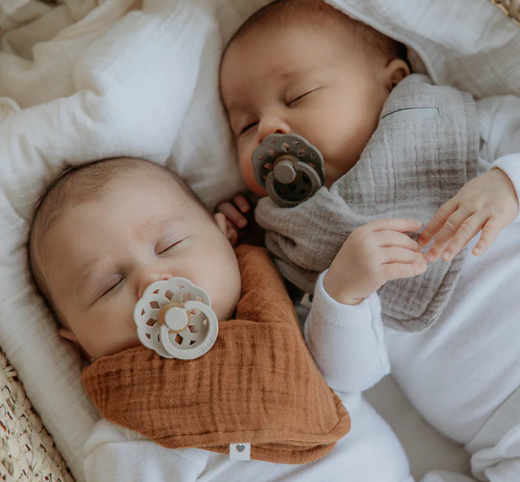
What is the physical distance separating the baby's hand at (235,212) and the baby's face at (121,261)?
0.28 m

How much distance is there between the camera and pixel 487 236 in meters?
0.96

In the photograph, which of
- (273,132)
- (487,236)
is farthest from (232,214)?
(487,236)

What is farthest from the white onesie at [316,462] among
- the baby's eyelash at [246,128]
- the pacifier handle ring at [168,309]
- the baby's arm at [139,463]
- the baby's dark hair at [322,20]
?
the baby's dark hair at [322,20]

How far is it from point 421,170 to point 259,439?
63cm

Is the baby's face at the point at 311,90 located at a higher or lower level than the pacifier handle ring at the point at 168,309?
higher

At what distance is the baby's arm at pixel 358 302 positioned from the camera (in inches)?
37.9

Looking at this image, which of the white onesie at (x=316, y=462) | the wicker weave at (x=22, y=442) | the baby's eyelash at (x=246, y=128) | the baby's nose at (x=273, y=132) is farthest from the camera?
the baby's eyelash at (x=246, y=128)

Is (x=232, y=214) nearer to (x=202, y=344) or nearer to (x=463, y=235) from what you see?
(x=202, y=344)

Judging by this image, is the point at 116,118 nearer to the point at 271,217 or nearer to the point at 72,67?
the point at 72,67

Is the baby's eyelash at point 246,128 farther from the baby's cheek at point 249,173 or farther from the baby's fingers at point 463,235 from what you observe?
the baby's fingers at point 463,235

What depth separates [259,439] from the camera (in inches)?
38.1

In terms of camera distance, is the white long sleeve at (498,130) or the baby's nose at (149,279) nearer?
the baby's nose at (149,279)

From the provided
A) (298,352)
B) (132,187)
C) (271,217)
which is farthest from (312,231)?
(132,187)

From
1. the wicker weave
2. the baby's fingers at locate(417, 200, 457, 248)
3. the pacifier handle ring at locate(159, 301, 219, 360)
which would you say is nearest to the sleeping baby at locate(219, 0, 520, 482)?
the baby's fingers at locate(417, 200, 457, 248)
